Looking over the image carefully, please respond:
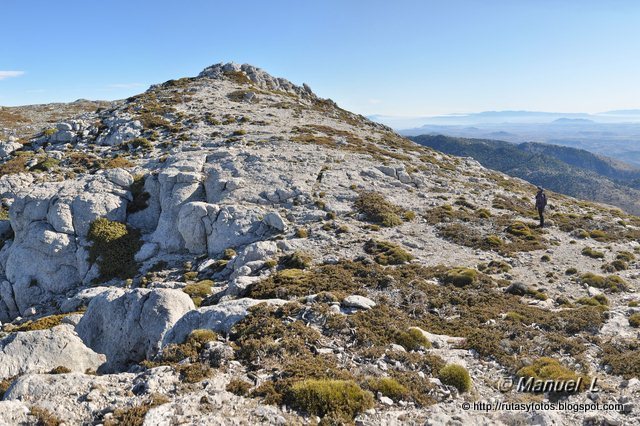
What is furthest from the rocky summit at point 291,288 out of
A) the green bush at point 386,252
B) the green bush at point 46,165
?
the green bush at point 46,165

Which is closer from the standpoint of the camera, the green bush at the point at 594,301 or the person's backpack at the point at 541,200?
the green bush at the point at 594,301

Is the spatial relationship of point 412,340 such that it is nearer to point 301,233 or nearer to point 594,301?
point 594,301

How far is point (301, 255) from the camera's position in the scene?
26.3 metres

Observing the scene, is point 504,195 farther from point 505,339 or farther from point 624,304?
point 505,339

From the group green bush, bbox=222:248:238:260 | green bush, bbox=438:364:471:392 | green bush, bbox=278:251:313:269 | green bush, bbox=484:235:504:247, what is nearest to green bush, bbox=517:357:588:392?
green bush, bbox=438:364:471:392

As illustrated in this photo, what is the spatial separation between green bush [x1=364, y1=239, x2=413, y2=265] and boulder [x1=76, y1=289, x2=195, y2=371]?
13.4m

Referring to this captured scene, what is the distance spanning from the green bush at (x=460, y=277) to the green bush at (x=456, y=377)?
10422mm

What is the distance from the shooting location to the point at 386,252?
27438 mm

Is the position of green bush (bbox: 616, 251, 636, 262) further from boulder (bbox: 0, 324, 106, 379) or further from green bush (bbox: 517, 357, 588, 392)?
boulder (bbox: 0, 324, 106, 379)

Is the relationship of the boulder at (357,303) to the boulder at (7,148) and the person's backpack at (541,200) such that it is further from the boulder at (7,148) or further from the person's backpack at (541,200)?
the boulder at (7,148)

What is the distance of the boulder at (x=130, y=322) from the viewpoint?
16.4m

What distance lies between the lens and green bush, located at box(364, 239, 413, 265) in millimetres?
26305

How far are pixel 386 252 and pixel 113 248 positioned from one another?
73.3ft

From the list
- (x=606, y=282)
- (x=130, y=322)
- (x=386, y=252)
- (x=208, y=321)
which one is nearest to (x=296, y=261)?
(x=386, y=252)
